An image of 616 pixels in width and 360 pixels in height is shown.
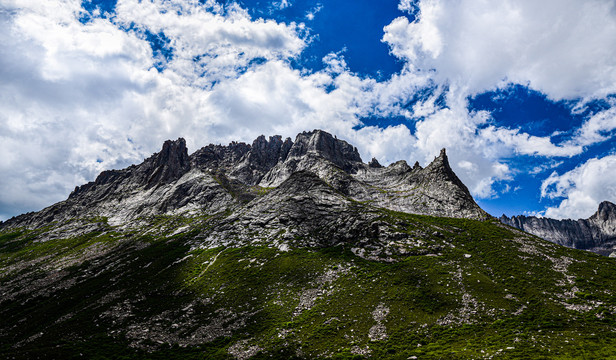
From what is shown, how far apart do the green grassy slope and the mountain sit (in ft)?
1.09

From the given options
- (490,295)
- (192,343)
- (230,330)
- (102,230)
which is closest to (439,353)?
(490,295)

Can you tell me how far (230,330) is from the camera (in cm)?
5181

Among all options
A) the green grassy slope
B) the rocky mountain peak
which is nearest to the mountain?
the green grassy slope

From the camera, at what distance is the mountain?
136 ft

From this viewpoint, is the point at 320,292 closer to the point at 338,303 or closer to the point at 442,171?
the point at 338,303

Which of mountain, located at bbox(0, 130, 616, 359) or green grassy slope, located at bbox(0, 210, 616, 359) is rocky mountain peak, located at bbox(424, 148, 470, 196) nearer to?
mountain, located at bbox(0, 130, 616, 359)

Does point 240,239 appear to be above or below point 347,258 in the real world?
above

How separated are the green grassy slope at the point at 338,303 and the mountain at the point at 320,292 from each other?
0.33 m

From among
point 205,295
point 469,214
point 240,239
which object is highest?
point 240,239

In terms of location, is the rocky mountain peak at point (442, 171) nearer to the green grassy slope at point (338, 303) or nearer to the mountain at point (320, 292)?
the mountain at point (320, 292)

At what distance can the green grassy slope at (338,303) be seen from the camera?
40.4 metres

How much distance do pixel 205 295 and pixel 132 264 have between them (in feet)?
151

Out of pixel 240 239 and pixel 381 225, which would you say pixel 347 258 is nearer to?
pixel 381 225

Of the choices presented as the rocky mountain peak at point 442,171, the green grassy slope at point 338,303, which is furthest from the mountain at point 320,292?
the rocky mountain peak at point 442,171
